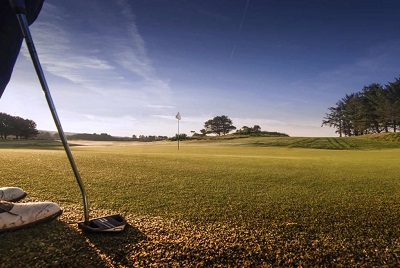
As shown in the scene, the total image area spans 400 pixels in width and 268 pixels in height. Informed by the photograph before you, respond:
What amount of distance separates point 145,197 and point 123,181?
885 millimetres

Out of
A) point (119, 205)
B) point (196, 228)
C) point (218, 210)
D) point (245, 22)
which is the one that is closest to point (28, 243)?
point (119, 205)

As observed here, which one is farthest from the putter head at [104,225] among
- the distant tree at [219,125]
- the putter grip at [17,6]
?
the distant tree at [219,125]

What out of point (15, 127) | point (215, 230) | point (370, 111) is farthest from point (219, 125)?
point (215, 230)

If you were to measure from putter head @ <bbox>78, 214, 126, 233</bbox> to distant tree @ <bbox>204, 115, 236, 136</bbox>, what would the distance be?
346ft

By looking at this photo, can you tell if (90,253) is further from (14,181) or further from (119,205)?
(14,181)

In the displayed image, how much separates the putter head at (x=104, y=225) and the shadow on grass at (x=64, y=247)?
0.03m

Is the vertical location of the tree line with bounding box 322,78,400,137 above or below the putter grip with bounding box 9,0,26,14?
above

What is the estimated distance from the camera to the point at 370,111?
70.8 m

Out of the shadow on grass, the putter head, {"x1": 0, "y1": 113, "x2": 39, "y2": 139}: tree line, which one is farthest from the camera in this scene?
{"x1": 0, "y1": 113, "x2": 39, "y2": 139}: tree line

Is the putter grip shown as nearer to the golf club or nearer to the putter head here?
the golf club

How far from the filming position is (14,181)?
9.50 feet

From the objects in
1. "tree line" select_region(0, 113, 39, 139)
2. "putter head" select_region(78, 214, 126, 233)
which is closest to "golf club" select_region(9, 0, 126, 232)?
"putter head" select_region(78, 214, 126, 233)

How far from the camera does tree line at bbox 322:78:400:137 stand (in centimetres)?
6269

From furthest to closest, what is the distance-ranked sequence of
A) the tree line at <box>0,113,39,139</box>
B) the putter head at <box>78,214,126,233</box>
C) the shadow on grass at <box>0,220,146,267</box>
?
the tree line at <box>0,113,39,139</box> < the putter head at <box>78,214,126,233</box> < the shadow on grass at <box>0,220,146,267</box>
